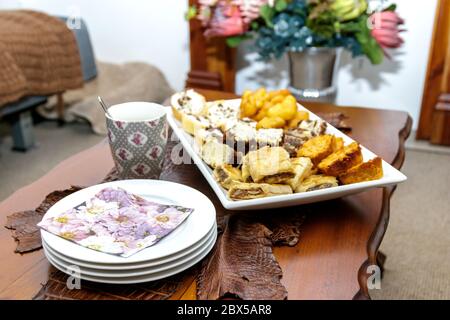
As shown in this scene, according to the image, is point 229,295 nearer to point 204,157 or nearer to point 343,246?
point 343,246

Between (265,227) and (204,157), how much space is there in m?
0.20

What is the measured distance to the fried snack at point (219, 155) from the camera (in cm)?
90

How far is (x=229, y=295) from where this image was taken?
0.66 m

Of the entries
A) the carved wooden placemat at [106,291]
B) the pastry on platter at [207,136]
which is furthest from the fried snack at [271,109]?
the carved wooden placemat at [106,291]

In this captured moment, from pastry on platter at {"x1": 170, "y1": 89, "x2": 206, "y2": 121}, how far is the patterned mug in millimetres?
201

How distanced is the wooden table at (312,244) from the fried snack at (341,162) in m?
0.07

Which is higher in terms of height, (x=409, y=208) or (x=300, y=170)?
(x=300, y=170)

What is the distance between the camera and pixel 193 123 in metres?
1.08

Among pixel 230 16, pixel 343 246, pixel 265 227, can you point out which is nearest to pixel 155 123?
pixel 265 227

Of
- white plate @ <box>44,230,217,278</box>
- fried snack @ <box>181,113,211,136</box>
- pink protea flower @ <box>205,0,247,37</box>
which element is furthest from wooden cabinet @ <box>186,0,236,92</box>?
white plate @ <box>44,230,217,278</box>

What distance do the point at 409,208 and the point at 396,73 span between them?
2.55 ft

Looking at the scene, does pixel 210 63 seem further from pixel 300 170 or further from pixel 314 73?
pixel 300 170

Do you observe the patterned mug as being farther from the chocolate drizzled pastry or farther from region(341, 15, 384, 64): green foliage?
region(341, 15, 384, 64): green foliage

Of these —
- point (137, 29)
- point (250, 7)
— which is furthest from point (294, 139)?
point (137, 29)
